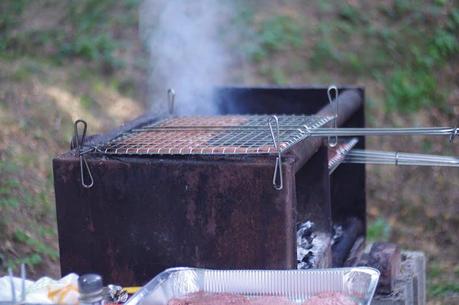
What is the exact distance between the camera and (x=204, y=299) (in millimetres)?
2799

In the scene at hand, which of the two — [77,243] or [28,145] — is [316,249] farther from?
[28,145]

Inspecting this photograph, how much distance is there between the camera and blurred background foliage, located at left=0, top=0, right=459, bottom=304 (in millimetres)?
6488

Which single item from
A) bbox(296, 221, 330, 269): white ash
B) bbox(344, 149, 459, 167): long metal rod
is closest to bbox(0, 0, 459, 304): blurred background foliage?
bbox(344, 149, 459, 167): long metal rod


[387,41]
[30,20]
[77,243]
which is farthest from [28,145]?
[387,41]

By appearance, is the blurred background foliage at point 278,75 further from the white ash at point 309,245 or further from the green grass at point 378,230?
the white ash at point 309,245

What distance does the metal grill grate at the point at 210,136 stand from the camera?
314 centimetres

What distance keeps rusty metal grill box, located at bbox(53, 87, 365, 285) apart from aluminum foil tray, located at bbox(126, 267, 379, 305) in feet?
0.63

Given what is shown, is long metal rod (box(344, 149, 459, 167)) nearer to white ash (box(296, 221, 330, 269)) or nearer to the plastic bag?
white ash (box(296, 221, 330, 269))

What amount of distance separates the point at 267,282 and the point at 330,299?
0.27 metres

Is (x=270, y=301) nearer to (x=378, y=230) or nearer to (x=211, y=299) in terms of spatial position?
(x=211, y=299)

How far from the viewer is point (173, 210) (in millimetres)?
3123

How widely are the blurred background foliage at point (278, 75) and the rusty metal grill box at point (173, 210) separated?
253 centimetres

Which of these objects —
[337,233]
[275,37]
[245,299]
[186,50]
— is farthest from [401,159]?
[275,37]

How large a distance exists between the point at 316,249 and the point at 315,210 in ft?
1.00
